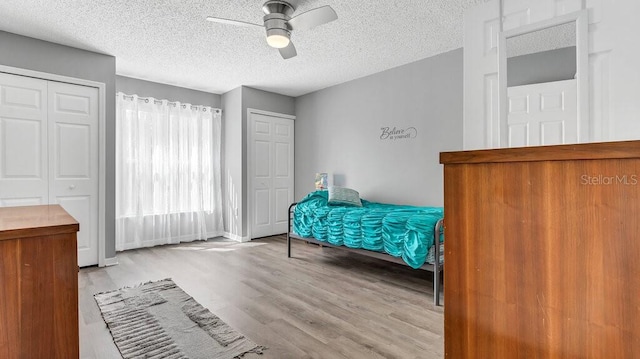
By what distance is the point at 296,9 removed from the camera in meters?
2.77

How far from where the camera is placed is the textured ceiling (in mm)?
2725

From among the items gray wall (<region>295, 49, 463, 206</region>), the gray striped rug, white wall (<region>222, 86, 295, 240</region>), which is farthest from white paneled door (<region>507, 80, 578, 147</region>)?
white wall (<region>222, 86, 295, 240</region>)

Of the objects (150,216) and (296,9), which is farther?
(150,216)

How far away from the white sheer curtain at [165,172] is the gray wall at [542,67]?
4637 millimetres

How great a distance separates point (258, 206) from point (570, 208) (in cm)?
502

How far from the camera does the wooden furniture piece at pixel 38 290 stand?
3.49 feet

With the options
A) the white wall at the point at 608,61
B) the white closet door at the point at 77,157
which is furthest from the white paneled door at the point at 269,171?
the white wall at the point at 608,61

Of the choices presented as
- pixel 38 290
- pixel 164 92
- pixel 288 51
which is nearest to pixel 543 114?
pixel 288 51

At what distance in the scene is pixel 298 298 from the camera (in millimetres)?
2781

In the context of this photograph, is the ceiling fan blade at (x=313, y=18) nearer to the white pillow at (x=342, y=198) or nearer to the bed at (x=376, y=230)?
the bed at (x=376, y=230)

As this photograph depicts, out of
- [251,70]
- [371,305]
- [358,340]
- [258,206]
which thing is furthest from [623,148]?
[258,206]

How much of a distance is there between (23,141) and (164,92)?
2.03m

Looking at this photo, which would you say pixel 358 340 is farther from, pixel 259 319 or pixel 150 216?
pixel 150 216

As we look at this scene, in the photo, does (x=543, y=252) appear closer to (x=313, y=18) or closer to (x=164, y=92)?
(x=313, y=18)
